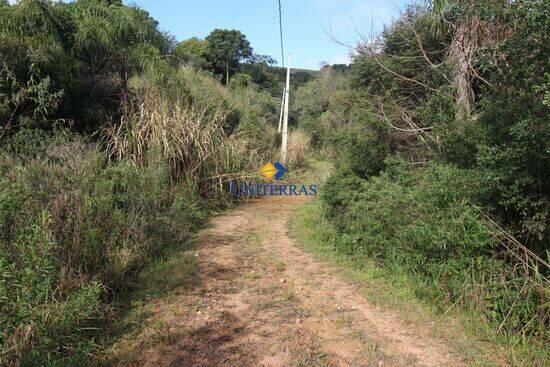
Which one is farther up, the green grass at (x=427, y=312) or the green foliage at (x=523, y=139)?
the green foliage at (x=523, y=139)

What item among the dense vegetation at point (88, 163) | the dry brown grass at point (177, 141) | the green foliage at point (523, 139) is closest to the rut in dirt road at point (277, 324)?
the dense vegetation at point (88, 163)

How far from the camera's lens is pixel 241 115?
A: 13891 millimetres

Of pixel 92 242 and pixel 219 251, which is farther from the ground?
pixel 92 242

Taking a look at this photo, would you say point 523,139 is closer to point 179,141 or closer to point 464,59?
point 464,59

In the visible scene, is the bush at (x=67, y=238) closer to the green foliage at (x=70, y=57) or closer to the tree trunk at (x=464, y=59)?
the green foliage at (x=70, y=57)

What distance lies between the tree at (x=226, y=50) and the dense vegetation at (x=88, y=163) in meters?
18.3

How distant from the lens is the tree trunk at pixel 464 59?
6121mm

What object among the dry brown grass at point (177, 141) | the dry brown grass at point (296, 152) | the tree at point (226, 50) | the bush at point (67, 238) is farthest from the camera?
the tree at point (226, 50)

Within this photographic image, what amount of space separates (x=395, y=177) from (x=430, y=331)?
3.13 meters

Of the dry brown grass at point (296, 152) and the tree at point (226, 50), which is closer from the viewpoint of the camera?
the dry brown grass at point (296, 152)

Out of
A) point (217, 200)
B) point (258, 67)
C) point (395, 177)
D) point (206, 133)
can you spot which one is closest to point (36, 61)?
point (206, 133)

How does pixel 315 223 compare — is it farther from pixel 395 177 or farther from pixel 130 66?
pixel 130 66

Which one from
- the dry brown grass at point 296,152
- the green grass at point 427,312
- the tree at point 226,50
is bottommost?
the green grass at point 427,312

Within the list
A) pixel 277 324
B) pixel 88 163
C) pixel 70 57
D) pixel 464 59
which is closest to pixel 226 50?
pixel 70 57
